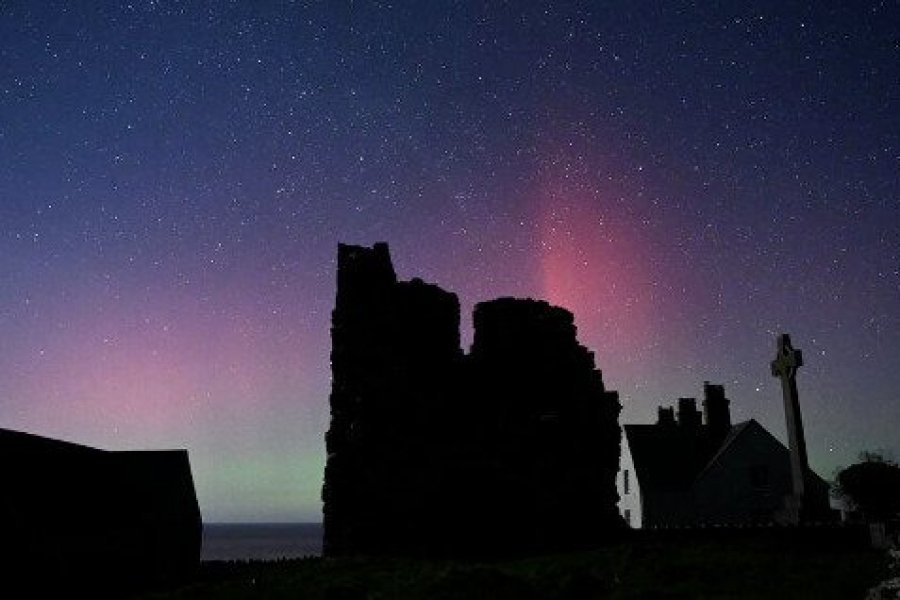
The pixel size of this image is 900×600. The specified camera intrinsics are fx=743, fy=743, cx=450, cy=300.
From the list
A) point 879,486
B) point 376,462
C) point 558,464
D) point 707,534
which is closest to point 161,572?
point 376,462

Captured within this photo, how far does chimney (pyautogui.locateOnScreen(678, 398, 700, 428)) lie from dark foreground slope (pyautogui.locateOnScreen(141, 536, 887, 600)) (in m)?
31.0

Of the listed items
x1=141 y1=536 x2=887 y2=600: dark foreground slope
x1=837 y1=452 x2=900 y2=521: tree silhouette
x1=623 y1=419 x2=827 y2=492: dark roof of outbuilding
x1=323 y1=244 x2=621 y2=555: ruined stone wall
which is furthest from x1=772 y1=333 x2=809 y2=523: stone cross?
x1=623 y1=419 x2=827 y2=492: dark roof of outbuilding

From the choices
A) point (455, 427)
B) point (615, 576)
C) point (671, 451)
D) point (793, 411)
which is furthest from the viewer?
point (671, 451)

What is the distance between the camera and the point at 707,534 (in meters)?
26.9

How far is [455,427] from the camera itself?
103 ft

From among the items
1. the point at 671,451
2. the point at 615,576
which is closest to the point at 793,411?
the point at 615,576

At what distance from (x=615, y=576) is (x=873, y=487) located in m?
29.3

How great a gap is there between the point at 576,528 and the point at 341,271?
1500cm

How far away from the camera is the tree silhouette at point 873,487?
40.7 meters

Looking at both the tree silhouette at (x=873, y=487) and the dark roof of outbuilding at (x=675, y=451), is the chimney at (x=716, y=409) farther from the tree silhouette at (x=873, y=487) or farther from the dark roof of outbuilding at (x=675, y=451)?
the tree silhouette at (x=873, y=487)

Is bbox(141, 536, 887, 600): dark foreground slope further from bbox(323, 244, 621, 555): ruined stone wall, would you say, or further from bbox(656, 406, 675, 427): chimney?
bbox(656, 406, 675, 427): chimney

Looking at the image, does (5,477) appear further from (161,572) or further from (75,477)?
(161,572)

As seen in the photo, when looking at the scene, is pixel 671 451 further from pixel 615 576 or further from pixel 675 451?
pixel 615 576

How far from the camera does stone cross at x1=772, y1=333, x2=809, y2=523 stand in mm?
28516
